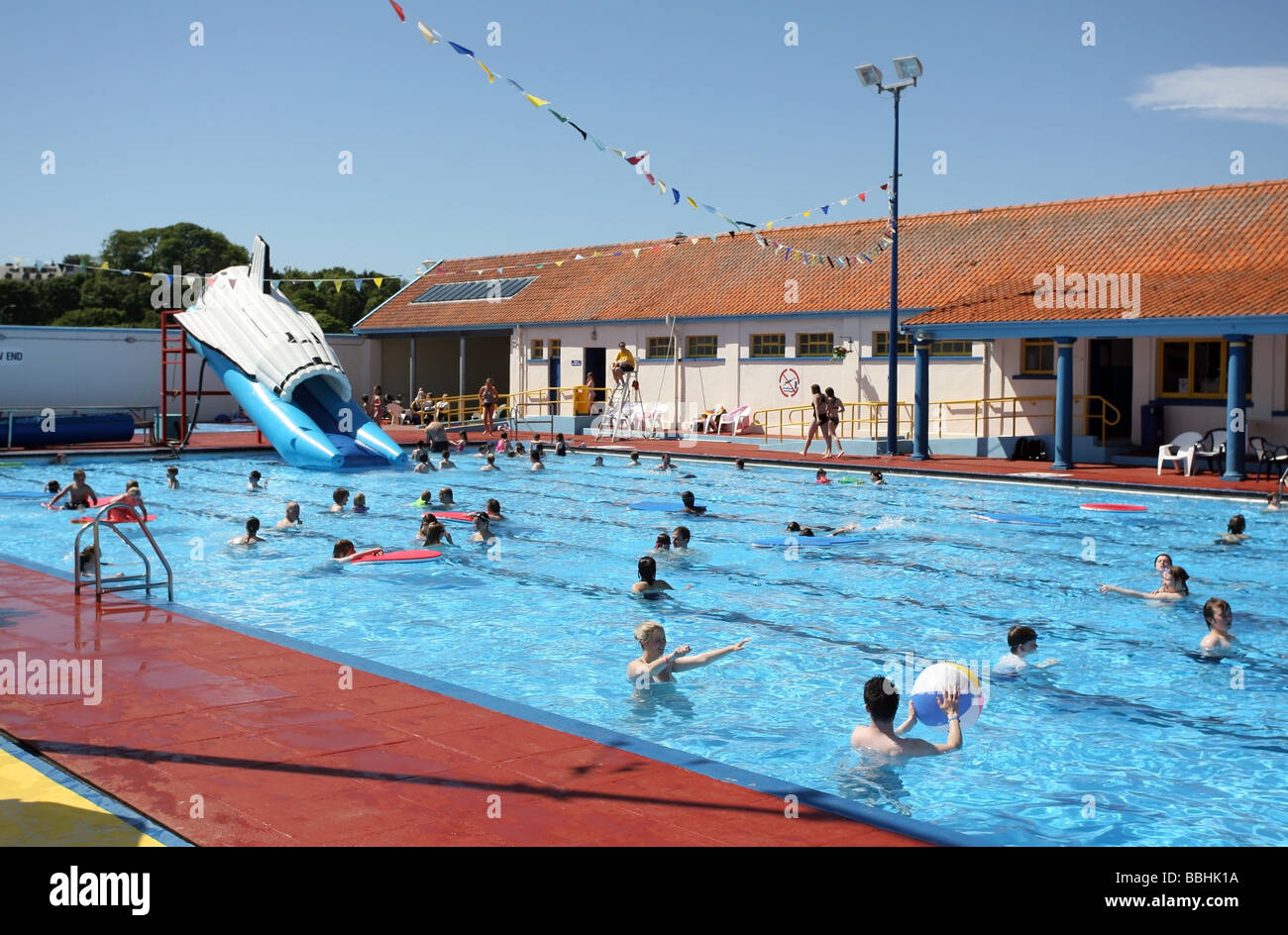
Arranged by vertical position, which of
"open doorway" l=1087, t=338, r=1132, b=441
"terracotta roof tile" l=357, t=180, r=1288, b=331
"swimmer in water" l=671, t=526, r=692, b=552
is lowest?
"swimmer in water" l=671, t=526, r=692, b=552

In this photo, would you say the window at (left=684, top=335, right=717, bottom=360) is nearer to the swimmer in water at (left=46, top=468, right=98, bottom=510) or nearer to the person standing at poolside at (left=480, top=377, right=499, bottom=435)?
the person standing at poolside at (left=480, top=377, right=499, bottom=435)

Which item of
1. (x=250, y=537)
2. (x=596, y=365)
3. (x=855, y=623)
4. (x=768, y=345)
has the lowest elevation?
(x=855, y=623)

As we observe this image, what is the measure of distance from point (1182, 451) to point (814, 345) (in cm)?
1111

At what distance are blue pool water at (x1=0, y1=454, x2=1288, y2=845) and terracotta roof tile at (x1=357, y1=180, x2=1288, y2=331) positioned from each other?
6.06 meters

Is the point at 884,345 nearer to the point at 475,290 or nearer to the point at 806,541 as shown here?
the point at 806,541

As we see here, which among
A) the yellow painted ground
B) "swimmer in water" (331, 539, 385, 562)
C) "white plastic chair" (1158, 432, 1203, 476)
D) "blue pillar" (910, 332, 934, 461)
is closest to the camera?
the yellow painted ground

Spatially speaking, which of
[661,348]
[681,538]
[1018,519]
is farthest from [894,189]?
[681,538]

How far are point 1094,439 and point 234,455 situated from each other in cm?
1906

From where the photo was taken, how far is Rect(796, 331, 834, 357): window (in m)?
31.6

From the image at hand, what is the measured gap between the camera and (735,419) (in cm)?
3322

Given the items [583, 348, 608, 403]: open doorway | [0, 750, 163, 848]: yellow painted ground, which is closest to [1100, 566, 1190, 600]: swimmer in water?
[0, 750, 163, 848]: yellow painted ground

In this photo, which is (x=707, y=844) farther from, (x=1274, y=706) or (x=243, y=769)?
(x=1274, y=706)

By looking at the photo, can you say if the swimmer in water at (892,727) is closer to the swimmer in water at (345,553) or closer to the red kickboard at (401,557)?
the red kickboard at (401,557)
